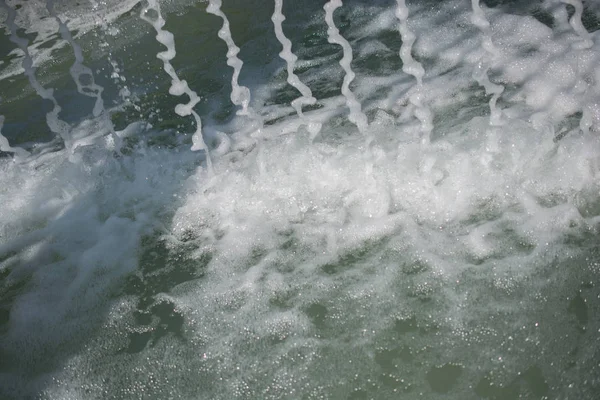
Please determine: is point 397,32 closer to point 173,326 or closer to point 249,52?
point 249,52

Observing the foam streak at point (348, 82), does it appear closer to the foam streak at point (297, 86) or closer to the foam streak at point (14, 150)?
the foam streak at point (297, 86)

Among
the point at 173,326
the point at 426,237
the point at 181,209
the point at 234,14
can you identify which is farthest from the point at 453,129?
the point at 234,14

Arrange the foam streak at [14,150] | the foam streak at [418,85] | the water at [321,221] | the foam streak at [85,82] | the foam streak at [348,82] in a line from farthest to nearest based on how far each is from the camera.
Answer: the foam streak at [85,82]
the foam streak at [14,150]
the foam streak at [348,82]
the foam streak at [418,85]
the water at [321,221]

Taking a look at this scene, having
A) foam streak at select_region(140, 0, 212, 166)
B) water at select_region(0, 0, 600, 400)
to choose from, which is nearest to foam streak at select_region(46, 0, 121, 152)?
water at select_region(0, 0, 600, 400)

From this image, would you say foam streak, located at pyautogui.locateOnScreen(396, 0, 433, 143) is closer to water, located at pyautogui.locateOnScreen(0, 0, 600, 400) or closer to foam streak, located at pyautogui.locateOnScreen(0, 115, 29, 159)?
water, located at pyautogui.locateOnScreen(0, 0, 600, 400)

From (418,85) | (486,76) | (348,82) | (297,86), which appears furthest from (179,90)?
(486,76)

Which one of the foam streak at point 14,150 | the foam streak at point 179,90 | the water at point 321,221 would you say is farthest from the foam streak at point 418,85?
the foam streak at point 14,150

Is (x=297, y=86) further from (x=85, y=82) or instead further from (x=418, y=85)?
(x=85, y=82)

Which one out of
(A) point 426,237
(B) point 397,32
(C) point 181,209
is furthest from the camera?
(B) point 397,32
